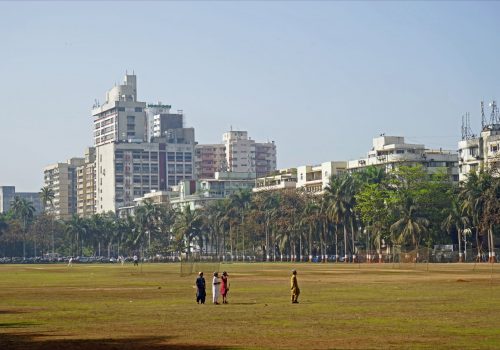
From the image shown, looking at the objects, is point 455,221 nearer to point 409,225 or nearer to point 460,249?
point 460,249

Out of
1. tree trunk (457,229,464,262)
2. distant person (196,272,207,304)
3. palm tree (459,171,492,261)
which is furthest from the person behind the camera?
palm tree (459,171,492,261)

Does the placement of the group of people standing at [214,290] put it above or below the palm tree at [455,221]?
below

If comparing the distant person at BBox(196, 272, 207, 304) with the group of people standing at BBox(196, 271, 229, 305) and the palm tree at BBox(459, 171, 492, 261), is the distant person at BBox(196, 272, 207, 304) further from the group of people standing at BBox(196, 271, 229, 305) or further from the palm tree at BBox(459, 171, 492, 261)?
the palm tree at BBox(459, 171, 492, 261)

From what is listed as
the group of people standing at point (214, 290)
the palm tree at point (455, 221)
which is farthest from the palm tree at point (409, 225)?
the group of people standing at point (214, 290)

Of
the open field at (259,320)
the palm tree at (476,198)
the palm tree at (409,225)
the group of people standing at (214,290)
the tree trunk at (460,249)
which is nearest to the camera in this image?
the open field at (259,320)

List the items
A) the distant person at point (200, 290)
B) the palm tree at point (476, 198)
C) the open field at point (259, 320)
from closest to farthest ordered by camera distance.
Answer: the open field at point (259, 320) → the distant person at point (200, 290) → the palm tree at point (476, 198)

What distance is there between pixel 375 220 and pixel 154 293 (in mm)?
123918

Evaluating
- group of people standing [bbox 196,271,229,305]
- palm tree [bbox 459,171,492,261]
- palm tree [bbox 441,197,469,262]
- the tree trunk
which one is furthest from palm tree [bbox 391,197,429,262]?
group of people standing [bbox 196,271,229,305]

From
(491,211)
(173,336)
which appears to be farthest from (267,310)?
(491,211)

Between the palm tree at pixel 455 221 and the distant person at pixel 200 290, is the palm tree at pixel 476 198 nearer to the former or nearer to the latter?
the palm tree at pixel 455 221

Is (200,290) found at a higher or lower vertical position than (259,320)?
higher

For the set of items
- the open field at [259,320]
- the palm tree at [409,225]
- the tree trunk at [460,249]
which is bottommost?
the open field at [259,320]

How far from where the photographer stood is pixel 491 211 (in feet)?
539

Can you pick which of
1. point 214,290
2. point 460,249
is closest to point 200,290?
point 214,290
